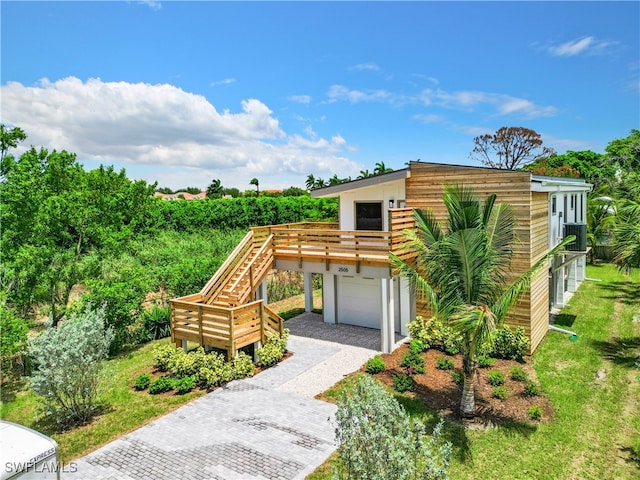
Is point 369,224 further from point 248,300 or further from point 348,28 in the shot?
point 348,28

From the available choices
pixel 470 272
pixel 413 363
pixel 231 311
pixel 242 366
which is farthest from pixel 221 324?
pixel 470 272

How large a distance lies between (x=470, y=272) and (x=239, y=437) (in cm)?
637

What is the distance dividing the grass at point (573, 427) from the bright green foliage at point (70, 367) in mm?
6052

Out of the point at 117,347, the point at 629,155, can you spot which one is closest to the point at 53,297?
the point at 117,347

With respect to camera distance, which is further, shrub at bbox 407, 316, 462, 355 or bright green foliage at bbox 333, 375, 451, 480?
shrub at bbox 407, 316, 462, 355

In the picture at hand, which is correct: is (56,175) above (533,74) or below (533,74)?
below

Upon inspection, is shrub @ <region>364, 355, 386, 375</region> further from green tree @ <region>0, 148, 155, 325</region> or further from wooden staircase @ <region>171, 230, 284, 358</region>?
green tree @ <region>0, 148, 155, 325</region>

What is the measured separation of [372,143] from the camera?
36.4 metres

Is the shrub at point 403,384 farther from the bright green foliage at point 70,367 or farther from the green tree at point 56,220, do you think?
the green tree at point 56,220

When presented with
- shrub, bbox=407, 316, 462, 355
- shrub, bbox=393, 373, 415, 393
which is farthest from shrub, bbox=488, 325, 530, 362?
shrub, bbox=393, 373, 415, 393

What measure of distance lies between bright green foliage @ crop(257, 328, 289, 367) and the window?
5.68 metres

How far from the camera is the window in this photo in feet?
55.1

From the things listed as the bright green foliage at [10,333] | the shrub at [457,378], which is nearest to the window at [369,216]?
the shrub at [457,378]

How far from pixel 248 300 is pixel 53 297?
6949 mm
